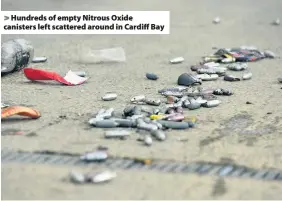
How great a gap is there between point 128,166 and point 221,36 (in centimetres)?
341

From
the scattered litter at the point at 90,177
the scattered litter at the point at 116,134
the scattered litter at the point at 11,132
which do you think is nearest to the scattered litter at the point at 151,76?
the scattered litter at the point at 116,134

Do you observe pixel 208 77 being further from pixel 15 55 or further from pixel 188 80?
pixel 15 55

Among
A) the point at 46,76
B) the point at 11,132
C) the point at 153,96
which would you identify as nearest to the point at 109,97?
the point at 153,96

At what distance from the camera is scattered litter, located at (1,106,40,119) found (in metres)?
3.35

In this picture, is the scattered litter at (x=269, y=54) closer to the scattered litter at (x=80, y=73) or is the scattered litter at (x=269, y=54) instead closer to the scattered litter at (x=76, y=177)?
the scattered litter at (x=80, y=73)

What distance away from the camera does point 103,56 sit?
16.1 ft

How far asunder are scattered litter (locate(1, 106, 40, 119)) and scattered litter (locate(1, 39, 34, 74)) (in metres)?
0.89

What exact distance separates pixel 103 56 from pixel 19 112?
5.37ft

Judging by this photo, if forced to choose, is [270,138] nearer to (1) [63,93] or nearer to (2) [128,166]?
(2) [128,166]

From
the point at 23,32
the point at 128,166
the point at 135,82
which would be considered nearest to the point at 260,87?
the point at 135,82

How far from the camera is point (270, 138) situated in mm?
3252

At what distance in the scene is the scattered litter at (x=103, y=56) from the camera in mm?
4883

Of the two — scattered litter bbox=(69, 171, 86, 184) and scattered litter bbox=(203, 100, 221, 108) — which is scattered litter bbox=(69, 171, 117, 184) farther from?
scattered litter bbox=(203, 100, 221, 108)

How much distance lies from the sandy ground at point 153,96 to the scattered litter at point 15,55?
65 millimetres
